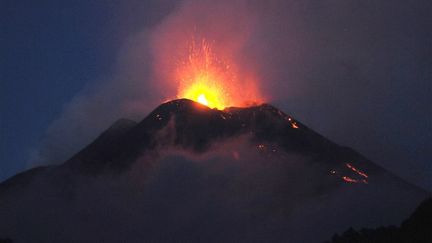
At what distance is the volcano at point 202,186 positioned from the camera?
104 metres

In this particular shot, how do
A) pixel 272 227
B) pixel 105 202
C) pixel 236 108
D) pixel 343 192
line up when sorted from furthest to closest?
pixel 236 108
pixel 105 202
pixel 343 192
pixel 272 227

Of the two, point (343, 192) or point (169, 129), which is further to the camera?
point (169, 129)

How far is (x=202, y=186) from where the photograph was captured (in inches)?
4865

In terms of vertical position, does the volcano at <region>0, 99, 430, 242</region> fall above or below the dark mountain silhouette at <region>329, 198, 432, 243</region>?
above

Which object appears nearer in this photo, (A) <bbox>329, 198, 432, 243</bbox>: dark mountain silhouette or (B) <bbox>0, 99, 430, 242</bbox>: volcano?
(A) <bbox>329, 198, 432, 243</bbox>: dark mountain silhouette

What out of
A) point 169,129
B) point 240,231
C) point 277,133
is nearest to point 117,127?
point 169,129

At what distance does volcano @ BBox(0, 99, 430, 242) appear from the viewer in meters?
104

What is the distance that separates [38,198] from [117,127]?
23608 mm

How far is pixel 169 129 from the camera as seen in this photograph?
128 metres

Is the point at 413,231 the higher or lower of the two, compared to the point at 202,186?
lower

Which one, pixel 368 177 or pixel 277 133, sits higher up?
pixel 277 133

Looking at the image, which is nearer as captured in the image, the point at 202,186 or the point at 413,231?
the point at 413,231

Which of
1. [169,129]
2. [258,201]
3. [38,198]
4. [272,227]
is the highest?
[169,129]

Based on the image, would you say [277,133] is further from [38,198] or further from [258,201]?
[38,198]
